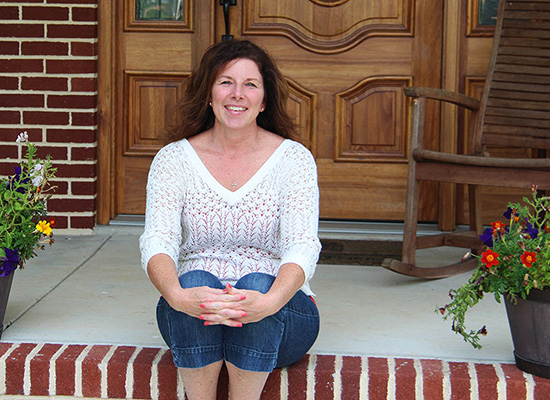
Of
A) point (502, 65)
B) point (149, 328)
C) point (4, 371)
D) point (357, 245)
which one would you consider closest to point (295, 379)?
point (149, 328)

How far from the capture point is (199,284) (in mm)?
1866

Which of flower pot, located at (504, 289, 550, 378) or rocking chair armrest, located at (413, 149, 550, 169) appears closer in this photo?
flower pot, located at (504, 289, 550, 378)

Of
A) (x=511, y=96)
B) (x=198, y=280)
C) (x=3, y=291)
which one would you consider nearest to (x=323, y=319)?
(x=198, y=280)

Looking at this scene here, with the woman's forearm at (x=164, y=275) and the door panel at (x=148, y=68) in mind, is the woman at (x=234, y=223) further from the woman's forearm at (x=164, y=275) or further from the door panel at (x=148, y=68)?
the door panel at (x=148, y=68)

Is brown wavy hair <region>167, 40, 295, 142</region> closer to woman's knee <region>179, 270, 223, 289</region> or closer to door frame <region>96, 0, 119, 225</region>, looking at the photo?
woman's knee <region>179, 270, 223, 289</region>

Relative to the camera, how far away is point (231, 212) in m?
2.03

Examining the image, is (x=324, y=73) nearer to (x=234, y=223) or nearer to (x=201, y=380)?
(x=234, y=223)

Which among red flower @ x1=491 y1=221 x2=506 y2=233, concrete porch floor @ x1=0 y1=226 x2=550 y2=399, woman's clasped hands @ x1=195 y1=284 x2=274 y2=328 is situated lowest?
concrete porch floor @ x1=0 y1=226 x2=550 y2=399

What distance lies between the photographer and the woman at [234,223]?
1.83 metres

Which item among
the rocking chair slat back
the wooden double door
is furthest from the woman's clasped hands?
the wooden double door

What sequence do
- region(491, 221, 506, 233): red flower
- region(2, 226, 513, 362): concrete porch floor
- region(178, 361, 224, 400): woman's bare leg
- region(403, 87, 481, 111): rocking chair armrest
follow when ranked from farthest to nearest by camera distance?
1. region(403, 87, 481, 111): rocking chair armrest
2. region(2, 226, 513, 362): concrete porch floor
3. region(491, 221, 506, 233): red flower
4. region(178, 361, 224, 400): woman's bare leg

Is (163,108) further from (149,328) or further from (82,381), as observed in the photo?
(82,381)

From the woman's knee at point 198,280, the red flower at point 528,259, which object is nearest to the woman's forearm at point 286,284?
the woman's knee at point 198,280

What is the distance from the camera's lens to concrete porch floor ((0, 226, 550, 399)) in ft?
6.78
